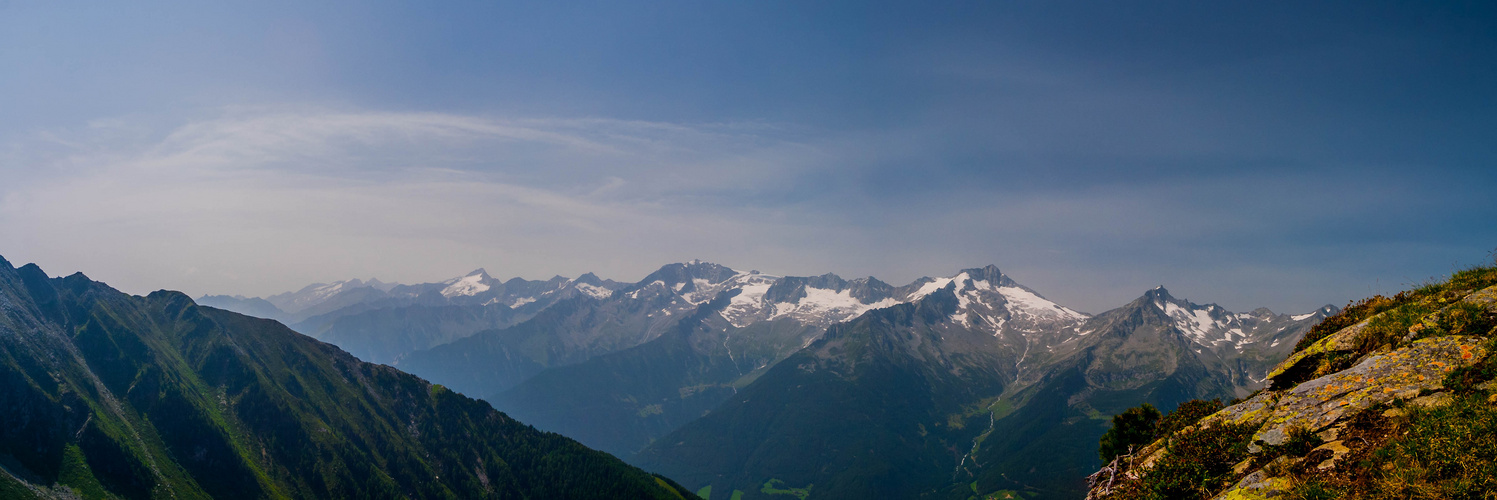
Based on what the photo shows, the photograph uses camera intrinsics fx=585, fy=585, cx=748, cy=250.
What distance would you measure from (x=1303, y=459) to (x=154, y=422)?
238214 millimetres

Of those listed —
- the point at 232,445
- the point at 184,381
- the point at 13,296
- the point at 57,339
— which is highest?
the point at 13,296

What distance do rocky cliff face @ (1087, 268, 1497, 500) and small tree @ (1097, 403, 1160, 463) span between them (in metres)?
18.2

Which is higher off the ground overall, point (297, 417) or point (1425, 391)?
point (1425, 391)

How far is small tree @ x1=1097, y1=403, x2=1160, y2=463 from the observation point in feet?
114

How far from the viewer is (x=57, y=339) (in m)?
172

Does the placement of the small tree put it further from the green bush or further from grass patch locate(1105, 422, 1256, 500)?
grass patch locate(1105, 422, 1256, 500)

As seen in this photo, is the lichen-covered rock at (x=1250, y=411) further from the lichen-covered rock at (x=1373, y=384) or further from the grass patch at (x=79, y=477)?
the grass patch at (x=79, y=477)

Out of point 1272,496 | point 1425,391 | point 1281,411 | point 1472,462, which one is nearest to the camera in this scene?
point 1472,462

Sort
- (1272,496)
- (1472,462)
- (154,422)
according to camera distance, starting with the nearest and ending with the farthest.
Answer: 1. (1472,462)
2. (1272,496)
3. (154,422)

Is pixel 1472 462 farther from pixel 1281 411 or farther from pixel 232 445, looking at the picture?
pixel 232 445

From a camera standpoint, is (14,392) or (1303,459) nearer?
(1303,459)

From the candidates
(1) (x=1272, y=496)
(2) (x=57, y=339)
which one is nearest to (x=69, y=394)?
(2) (x=57, y=339)

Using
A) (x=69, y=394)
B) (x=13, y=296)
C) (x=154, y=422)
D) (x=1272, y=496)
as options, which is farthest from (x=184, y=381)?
(x=1272, y=496)

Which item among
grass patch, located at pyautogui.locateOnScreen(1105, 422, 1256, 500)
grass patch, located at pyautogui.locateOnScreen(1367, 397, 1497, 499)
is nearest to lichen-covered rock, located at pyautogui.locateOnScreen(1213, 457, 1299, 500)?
grass patch, located at pyautogui.locateOnScreen(1105, 422, 1256, 500)
